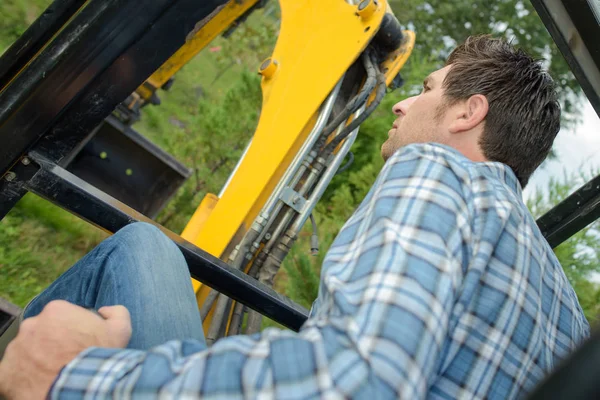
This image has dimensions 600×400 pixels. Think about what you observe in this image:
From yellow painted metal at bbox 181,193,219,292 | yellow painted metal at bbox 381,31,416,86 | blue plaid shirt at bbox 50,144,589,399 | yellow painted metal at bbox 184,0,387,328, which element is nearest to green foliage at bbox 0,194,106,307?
yellow painted metal at bbox 181,193,219,292

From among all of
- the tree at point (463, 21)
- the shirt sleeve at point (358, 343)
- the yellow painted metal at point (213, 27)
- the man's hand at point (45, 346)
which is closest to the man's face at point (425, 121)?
the shirt sleeve at point (358, 343)

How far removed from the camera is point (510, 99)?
49.5 inches

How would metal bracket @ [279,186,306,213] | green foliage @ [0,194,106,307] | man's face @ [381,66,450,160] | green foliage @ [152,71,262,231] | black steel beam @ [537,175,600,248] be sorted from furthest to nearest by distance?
green foliage @ [152,71,262,231]
green foliage @ [0,194,106,307]
metal bracket @ [279,186,306,213]
black steel beam @ [537,175,600,248]
man's face @ [381,66,450,160]

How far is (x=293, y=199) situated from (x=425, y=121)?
774 millimetres

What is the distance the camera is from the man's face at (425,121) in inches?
49.9

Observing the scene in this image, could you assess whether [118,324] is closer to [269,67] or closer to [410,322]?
[410,322]

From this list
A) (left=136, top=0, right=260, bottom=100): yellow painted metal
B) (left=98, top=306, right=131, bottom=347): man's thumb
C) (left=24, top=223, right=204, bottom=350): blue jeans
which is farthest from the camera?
(left=136, top=0, right=260, bottom=100): yellow painted metal

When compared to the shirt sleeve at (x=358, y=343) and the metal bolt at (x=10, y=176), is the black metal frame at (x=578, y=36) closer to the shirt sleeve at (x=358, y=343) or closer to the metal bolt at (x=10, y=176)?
the shirt sleeve at (x=358, y=343)

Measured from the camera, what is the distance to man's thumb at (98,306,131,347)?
35.7 inches

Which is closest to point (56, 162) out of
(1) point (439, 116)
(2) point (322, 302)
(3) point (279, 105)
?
(2) point (322, 302)

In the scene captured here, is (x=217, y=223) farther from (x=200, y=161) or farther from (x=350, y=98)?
(x=200, y=161)

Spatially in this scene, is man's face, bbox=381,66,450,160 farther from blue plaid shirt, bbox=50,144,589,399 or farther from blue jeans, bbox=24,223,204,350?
blue jeans, bbox=24,223,204,350

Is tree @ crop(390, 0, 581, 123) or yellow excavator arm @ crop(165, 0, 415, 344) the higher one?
tree @ crop(390, 0, 581, 123)

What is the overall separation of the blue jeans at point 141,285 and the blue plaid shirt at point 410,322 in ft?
0.73
